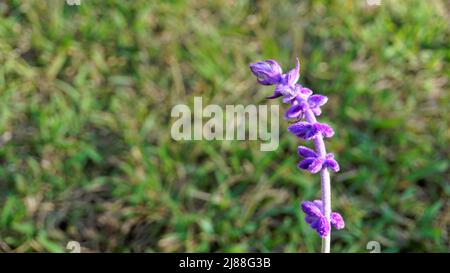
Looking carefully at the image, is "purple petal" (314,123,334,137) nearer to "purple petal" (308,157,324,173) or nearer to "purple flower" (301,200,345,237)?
"purple petal" (308,157,324,173)

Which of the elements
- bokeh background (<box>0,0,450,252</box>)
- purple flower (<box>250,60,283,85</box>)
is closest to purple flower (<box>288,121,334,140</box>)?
purple flower (<box>250,60,283,85</box>)

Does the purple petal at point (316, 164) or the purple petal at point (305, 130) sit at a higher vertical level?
the purple petal at point (305, 130)

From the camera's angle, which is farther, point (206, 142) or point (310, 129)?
point (206, 142)

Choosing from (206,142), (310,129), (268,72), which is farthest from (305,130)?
(206,142)

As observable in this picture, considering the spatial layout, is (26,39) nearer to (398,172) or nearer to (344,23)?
(344,23)

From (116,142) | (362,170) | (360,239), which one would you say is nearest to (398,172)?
(362,170)

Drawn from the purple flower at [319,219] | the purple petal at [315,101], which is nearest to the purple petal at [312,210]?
the purple flower at [319,219]

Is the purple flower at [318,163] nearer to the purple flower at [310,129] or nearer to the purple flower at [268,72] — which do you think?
the purple flower at [310,129]

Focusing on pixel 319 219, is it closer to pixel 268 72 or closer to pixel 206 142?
pixel 268 72

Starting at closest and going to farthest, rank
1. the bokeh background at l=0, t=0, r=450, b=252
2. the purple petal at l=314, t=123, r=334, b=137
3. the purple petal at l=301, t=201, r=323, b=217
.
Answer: the purple petal at l=314, t=123, r=334, b=137
the purple petal at l=301, t=201, r=323, b=217
the bokeh background at l=0, t=0, r=450, b=252
